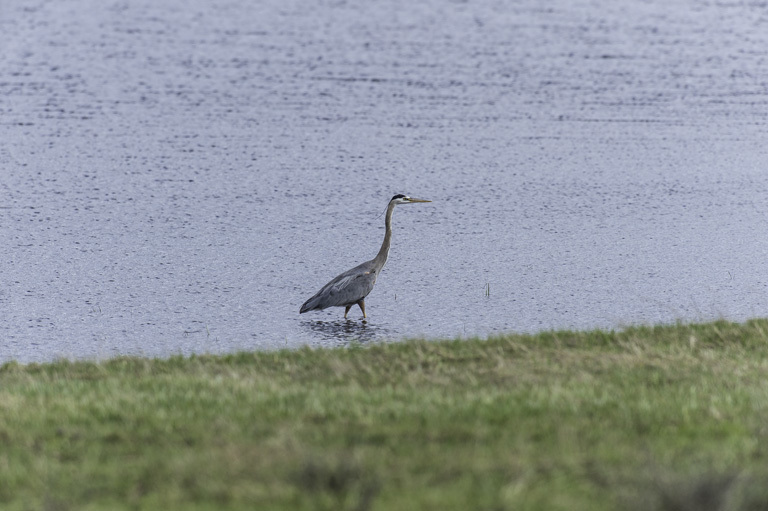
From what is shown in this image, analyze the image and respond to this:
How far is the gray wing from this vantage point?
16688mm

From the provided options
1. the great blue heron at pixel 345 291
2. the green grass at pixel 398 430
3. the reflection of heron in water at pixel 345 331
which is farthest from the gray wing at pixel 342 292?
the green grass at pixel 398 430

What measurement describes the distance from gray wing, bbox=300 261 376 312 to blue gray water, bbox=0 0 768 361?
40 centimetres

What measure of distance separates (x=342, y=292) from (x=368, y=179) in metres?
10.4

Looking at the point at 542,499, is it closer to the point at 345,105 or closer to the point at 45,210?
the point at 45,210

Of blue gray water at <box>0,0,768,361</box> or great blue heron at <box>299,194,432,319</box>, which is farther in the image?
blue gray water at <box>0,0,768,361</box>

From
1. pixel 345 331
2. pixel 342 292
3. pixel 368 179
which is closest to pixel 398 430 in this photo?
pixel 345 331

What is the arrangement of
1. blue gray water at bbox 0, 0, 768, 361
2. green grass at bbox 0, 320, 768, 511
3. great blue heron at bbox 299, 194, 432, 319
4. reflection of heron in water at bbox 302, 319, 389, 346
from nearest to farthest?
green grass at bbox 0, 320, 768, 511 < reflection of heron in water at bbox 302, 319, 389, 346 < great blue heron at bbox 299, 194, 432, 319 < blue gray water at bbox 0, 0, 768, 361

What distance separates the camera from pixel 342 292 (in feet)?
54.9

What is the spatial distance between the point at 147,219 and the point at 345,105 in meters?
14.6

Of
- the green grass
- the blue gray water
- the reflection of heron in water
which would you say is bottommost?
the reflection of heron in water

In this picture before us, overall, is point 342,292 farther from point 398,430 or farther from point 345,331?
point 398,430

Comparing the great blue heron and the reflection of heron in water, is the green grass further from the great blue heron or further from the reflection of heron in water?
the great blue heron

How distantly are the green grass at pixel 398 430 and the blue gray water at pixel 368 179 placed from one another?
326 cm

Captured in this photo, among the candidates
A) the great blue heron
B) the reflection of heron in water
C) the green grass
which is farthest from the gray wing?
the green grass
